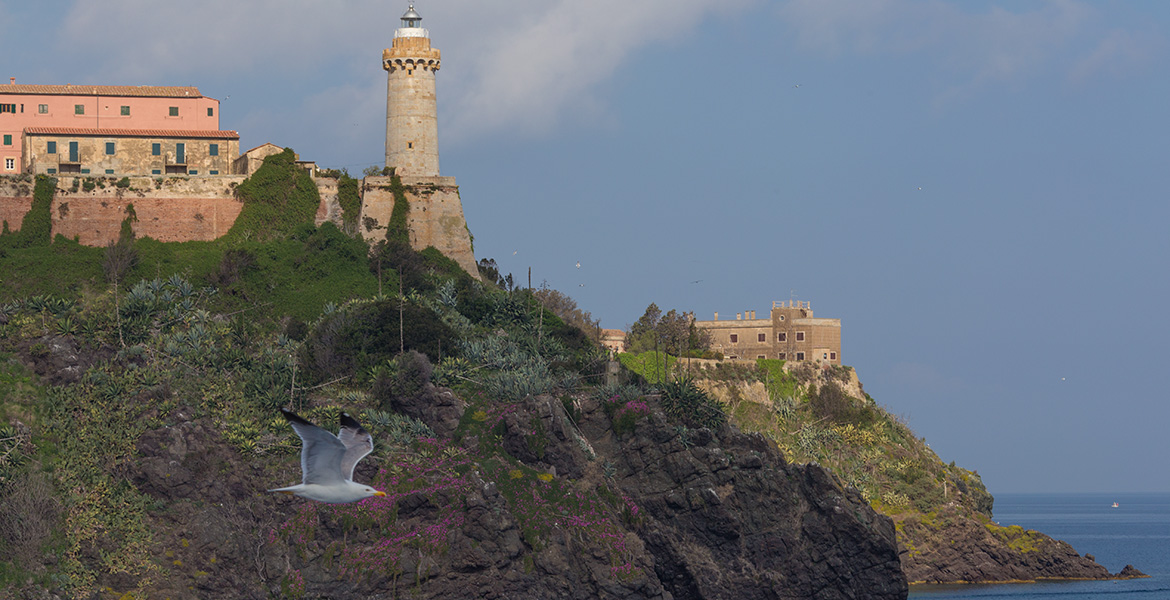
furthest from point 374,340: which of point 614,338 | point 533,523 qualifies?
point 614,338

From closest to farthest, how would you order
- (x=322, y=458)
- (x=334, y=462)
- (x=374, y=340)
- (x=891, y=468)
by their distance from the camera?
(x=322, y=458) < (x=334, y=462) < (x=374, y=340) < (x=891, y=468)

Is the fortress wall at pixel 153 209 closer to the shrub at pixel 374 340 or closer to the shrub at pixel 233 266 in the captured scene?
the shrub at pixel 233 266

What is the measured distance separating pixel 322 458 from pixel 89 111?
5304 cm

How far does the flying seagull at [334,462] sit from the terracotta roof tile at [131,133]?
166 ft

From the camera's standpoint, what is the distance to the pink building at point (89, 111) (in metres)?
76.9

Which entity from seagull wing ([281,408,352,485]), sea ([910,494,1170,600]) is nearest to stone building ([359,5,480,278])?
sea ([910,494,1170,600])

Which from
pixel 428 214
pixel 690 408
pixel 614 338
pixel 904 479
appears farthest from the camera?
pixel 614 338

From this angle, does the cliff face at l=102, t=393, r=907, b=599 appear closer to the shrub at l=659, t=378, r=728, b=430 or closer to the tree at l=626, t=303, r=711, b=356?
the shrub at l=659, t=378, r=728, b=430

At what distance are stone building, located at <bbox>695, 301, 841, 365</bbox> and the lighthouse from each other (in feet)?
79.0

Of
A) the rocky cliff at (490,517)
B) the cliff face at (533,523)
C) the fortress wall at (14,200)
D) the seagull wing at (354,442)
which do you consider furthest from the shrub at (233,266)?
the seagull wing at (354,442)

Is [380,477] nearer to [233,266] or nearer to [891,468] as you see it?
[233,266]

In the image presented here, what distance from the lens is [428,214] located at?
77.9m

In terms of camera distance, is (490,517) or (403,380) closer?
(490,517)

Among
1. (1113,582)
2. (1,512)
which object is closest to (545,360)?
(1,512)
